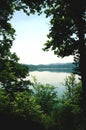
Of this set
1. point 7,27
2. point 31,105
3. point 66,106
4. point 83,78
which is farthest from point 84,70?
point 66,106

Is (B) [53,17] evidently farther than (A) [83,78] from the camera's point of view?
Yes

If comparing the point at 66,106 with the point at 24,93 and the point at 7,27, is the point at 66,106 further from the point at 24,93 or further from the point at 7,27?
the point at 7,27

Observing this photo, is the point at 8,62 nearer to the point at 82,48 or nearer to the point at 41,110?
the point at 82,48

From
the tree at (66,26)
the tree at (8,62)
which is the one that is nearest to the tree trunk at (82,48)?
the tree at (66,26)

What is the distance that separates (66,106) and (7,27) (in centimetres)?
3437

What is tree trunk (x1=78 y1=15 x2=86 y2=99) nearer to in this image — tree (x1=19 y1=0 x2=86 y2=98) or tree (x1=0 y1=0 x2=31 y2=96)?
tree (x1=19 y1=0 x2=86 y2=98)

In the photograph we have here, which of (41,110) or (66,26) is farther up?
(66,26)

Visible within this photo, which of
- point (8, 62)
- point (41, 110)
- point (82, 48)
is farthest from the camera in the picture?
point (41, 110)

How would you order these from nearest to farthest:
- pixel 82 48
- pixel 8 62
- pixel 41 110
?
pixel 82 48 → pixel 8 62 → pixel 41 110

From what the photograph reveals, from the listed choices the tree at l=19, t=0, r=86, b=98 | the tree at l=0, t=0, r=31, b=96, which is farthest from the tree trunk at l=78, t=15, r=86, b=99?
the tree at l=0, t=0, r=31, b=96

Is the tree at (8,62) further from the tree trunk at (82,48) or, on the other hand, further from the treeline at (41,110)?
the tree trunk at (82,48)

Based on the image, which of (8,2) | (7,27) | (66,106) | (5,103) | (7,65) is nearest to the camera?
(8,2)

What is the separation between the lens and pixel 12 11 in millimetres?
20156

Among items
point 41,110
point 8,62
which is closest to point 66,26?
point 8,62
